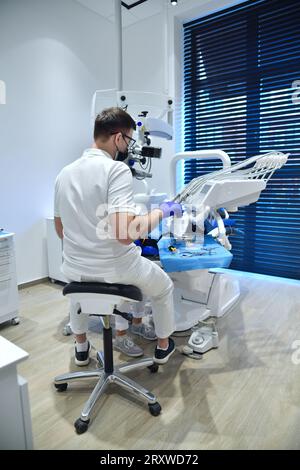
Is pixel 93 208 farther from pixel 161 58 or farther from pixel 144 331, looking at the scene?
pixel 161 58

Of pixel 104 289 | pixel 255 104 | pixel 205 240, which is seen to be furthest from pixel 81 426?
pixel 255 104

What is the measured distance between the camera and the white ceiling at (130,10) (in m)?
3.38

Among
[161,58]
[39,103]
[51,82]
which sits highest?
[161,58]

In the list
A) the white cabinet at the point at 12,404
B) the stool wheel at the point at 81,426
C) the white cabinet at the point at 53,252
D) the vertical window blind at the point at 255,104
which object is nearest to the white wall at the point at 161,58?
the vertical window blind at the point at 255,104

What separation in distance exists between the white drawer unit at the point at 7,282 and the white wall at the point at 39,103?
68 centimetres

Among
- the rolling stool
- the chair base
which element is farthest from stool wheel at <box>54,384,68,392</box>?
the rolling stool

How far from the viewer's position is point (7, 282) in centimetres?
238

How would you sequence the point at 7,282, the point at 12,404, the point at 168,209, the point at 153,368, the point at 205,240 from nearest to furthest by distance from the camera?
the point at 12,404
the point at 168,209
the point at 153,368
the point at 205,240
the point at 7,282

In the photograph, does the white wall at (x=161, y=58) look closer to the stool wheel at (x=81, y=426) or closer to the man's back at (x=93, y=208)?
the man's back at (x=93, y=208)

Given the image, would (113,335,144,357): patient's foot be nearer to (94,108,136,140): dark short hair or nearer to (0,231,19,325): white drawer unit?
(0,231,19,325): white drawer unit

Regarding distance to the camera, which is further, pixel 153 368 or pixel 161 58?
pixel 161 58

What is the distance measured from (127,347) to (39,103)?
2.55 metres
